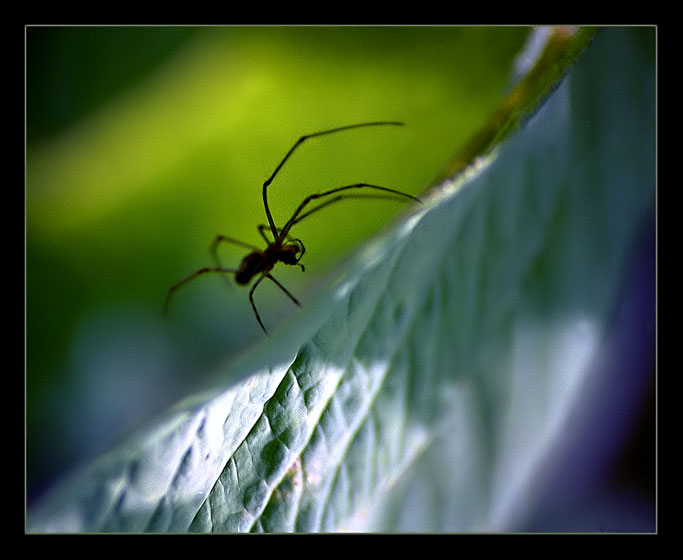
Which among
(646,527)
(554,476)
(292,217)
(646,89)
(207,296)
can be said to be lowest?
(646,527)

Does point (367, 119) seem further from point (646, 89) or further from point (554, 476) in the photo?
point (554, 476)

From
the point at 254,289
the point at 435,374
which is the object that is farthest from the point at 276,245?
the point at 435,374

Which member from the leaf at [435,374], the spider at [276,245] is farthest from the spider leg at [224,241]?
the leaf at [435,374]

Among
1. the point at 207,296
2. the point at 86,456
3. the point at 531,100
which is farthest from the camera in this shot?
the point at 207,296

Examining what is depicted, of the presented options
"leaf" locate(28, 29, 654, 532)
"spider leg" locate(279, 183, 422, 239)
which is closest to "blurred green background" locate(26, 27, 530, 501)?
"spider leg" locate(279, 183, 422, 239)

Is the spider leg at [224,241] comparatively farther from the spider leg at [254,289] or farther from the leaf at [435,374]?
the leaf at [435,374]
